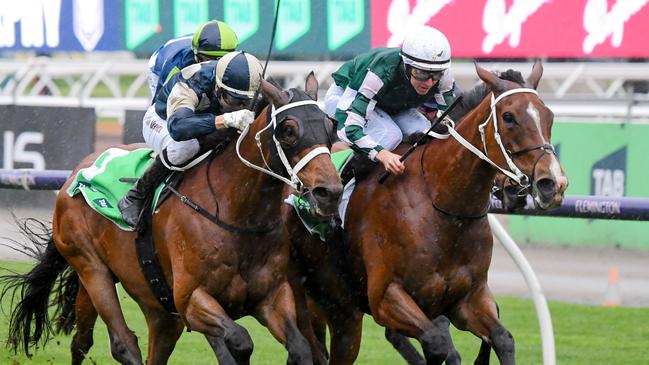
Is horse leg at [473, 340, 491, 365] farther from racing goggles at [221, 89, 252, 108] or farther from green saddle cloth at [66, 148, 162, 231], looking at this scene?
green saddle cloth at [66, 148, 162, 231]

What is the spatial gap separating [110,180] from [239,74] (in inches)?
48.1

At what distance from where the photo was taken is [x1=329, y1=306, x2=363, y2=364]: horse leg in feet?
20.7

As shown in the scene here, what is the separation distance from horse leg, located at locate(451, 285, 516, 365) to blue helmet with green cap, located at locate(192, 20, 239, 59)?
1567mm

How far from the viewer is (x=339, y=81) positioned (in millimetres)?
6160

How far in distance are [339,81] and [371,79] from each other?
0.39 meters

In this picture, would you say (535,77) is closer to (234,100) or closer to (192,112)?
(234,100)

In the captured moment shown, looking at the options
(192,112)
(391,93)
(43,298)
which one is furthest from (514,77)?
(43,298)

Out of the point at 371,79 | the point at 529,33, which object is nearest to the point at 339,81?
the point at 371,79

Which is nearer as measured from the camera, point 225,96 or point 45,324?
point 225,96

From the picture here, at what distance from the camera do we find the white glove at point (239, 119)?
5.22m

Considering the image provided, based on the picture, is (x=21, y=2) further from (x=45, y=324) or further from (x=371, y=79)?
(x=371, y=79)

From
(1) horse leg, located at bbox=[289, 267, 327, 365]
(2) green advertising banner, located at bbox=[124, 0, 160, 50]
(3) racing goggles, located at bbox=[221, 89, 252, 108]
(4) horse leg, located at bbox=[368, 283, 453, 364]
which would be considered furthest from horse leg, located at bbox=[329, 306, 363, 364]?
(2) green advertising banner, located at bbox=[124, 0, 160, 50]

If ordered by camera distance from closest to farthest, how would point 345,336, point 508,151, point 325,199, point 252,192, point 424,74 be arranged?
point 325,199 < point 508,151 < point 252,192 < point 424,74 < point 345,336

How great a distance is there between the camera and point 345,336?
6.36 m
